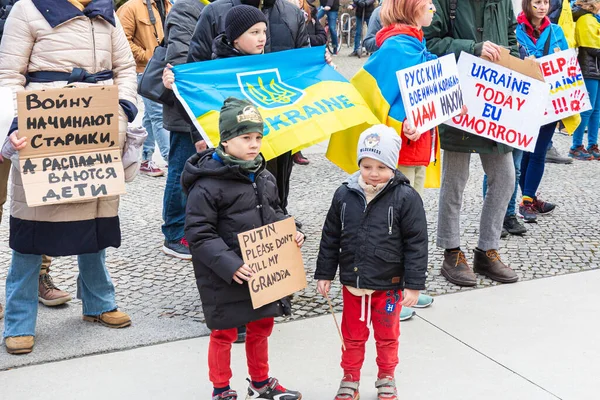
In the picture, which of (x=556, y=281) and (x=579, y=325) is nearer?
(x=579, y=325)

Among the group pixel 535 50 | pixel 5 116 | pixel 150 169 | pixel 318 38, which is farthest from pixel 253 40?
pixel 318 38

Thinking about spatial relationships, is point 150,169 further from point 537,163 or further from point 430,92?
point 430,92

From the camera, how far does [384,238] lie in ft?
11.5

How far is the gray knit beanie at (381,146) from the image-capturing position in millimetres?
3496

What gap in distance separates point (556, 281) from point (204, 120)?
8.56 feet

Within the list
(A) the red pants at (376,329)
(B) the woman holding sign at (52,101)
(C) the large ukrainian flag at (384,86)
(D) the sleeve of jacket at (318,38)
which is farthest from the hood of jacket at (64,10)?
(D) the sleeve of jacket at (318,38)

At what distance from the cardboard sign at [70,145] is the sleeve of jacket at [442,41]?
2.04 m

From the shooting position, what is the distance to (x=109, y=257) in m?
5.61

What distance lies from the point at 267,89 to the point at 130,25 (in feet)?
12.8

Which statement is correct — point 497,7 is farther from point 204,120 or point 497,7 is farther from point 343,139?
point 204,120

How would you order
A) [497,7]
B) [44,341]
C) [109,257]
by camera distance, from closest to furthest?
1. [44,341]
2. [497,7]
3. [109,257]

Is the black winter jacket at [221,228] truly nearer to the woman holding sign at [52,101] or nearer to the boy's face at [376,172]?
the boy's face at [376,172]

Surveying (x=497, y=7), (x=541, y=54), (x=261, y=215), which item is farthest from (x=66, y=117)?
(x=541, y=54)

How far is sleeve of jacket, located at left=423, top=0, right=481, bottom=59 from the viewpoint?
491cm
